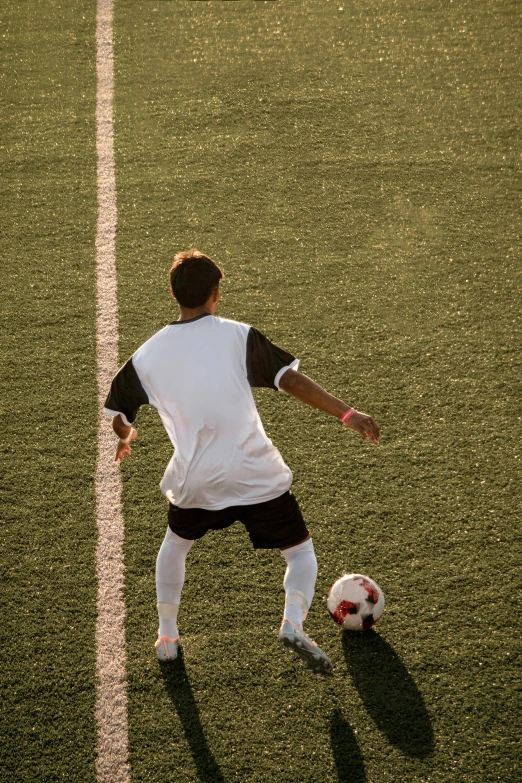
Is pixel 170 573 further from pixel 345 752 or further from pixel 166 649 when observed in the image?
pixel 345 752

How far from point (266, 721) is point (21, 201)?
4.87 metres

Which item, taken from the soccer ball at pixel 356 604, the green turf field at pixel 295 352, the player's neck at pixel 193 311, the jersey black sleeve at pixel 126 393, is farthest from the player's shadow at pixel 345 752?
the player's neck at pixel 193 311

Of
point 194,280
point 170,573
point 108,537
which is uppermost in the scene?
point 194,280

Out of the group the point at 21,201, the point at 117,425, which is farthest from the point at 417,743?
the point at 21,201

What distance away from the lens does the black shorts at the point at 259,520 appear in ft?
11.0

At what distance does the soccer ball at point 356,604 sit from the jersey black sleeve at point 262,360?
1034 mm

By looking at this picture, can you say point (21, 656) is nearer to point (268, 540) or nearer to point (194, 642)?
point (194, 642)

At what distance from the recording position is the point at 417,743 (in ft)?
10.7

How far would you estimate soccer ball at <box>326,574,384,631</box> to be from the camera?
3.61 m

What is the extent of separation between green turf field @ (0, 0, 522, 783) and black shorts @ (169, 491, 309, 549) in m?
0.56

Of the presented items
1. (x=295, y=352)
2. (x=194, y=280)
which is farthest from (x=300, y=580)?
(x=295, y=352)

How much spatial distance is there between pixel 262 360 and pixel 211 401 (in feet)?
0.82

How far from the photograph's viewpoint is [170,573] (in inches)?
138

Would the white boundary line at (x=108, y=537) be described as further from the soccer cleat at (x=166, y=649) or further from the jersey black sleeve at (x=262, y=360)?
the jersey black sleeve at (x=262, y=360)
